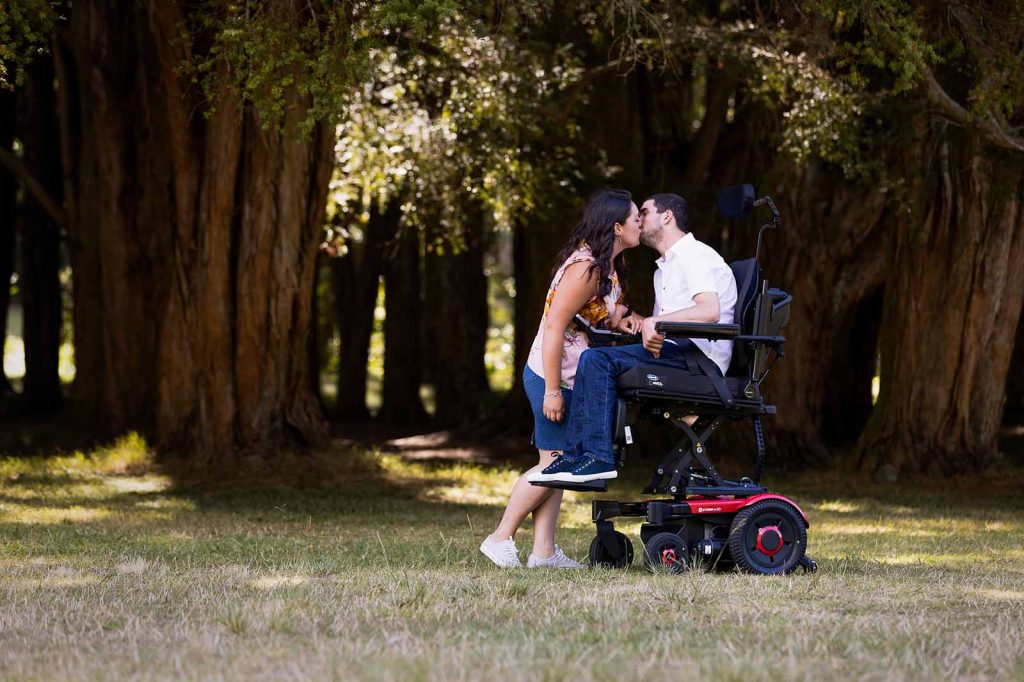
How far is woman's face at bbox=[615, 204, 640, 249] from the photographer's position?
23.1 feet

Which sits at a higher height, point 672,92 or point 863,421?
point 672,92

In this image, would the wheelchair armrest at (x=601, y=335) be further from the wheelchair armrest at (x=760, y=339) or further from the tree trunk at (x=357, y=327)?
the tree trunk at (x=357, y=327)

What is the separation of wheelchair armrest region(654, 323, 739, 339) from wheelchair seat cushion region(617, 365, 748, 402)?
0.67 feet

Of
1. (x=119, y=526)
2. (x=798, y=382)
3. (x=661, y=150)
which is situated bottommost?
(x=119, y=526)

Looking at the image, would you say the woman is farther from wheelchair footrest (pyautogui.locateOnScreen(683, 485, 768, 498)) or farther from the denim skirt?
wheelchair footrest (pyautogui.locateOnScreen(683, 485, 768, 498))

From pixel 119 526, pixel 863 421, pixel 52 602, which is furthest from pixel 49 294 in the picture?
pixel 52 602

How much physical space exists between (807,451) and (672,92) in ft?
16.6

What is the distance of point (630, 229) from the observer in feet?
23.2

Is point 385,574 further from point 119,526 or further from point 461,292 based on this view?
point 461,292

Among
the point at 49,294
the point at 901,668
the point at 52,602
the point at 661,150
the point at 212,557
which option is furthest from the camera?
the point at 49,294

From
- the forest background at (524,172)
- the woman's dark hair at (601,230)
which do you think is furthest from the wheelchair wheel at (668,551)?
the forest background at (524,172)

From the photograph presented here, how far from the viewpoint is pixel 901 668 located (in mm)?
4383

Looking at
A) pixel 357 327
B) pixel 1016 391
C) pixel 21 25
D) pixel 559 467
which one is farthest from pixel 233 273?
pixel 1016 391

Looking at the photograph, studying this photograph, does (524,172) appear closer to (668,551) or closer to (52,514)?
(52,514)
